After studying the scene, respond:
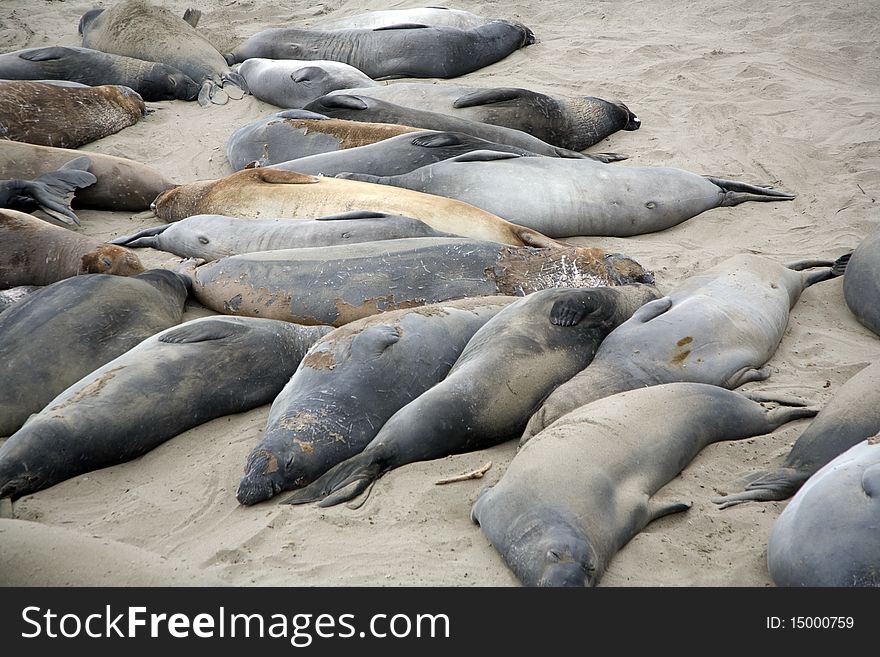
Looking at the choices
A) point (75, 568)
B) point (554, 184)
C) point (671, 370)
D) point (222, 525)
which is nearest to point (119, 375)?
point (222, 525)

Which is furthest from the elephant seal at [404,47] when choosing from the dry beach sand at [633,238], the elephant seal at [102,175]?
the elephant seal at [102,175]

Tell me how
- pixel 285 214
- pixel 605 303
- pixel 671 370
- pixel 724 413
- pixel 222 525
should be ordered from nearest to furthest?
pixel 222 525 → pixel 724 413 → pixel 671 370 → pixel 605 303 → pixel 285 214

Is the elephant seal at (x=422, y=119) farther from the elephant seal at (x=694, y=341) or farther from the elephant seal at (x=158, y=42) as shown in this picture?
the elephant seal at (x=694, y=341)

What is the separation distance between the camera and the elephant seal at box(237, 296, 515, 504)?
147 inches

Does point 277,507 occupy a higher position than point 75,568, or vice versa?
point 75,568

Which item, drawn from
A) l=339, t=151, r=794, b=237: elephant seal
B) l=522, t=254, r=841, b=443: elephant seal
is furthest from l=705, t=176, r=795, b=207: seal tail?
l=522, t=254, r=841, b=443: elephant seal

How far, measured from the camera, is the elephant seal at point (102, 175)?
21.9ft

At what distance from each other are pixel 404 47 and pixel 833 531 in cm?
719

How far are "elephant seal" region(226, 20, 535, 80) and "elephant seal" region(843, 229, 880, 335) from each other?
188 inches

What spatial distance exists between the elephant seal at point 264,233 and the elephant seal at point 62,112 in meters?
1.88

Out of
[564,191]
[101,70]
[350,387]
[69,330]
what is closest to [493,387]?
[350,387]

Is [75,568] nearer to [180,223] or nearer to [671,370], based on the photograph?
[671,370]

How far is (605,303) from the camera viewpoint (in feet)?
15.0
